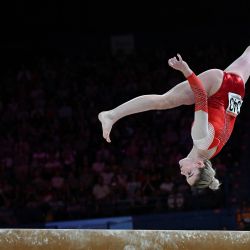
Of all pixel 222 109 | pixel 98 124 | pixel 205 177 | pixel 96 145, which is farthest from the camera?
pixel 98 124

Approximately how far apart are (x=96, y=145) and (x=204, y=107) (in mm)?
6744

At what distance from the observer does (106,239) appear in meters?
4.83

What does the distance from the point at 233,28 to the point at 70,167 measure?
589 cm

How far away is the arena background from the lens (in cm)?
988

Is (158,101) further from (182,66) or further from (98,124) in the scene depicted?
(98,124)

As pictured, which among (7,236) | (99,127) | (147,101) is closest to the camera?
(7,236)

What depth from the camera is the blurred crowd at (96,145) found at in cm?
1002

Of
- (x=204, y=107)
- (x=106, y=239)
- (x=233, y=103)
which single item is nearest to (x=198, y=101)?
(x=204, y=107)

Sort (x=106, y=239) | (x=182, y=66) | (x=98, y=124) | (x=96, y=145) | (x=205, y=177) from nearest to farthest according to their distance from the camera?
(x=106, y=239), (x=182, y=66), (x=205, y=177), (x=96, y=145), (x=98, y=124)

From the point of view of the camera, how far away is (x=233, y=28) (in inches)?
575

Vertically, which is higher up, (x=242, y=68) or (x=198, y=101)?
(x=242, y=68)

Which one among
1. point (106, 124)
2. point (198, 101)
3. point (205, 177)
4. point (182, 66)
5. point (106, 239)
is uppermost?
point (182, 66)

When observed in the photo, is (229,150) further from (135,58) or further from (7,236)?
(7,236)

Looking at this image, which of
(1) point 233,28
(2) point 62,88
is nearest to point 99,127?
(2) point 62,88
